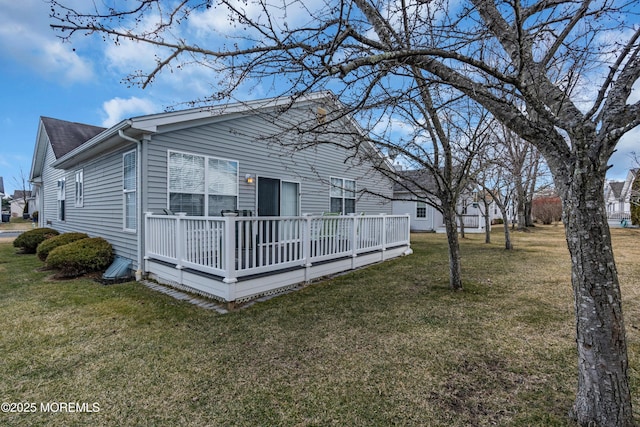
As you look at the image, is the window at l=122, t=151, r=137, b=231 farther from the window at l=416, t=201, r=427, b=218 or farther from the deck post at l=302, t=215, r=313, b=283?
the window at l=416, t=201, r=427, b=218

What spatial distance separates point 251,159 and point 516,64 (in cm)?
649

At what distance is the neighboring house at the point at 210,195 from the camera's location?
4902mm

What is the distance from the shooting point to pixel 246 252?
4816 millimetres

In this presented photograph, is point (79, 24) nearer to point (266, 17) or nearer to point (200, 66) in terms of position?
point (200, 66)

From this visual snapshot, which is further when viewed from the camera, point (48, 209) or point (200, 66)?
point (48, 209)

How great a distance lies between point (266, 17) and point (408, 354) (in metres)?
3.44

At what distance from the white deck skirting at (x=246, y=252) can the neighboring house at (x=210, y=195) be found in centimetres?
2

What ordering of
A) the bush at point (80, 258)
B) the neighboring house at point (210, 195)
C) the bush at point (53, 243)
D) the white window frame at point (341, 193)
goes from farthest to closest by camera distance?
the white window frame at point (341, 193) → the bush at point (53, 243) → the bush at point (80, 258) → the neighboring house at point (210, 195)

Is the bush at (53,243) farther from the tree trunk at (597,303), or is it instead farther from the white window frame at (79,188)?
the tree trunk at (597,303)

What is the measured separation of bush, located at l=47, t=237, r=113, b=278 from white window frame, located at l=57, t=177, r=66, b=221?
573cm

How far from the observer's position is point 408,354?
310 cm

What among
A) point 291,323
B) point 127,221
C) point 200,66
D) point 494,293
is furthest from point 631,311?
point 127,221

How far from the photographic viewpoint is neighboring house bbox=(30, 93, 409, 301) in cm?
490

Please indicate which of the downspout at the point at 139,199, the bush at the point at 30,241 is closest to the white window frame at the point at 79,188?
the bush at the point at 30,241
